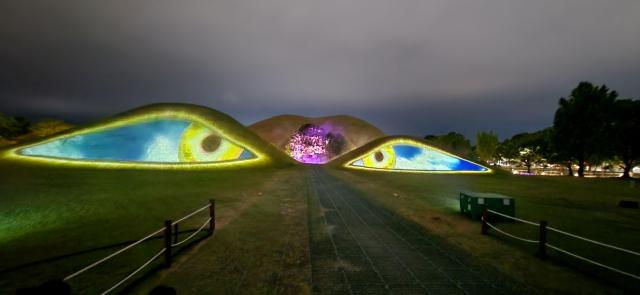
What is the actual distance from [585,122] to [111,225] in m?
59.8

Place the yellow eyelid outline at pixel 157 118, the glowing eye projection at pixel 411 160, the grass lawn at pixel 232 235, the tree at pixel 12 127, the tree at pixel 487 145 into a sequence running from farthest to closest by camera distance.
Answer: the tree at pixel 487 145
the tree at pixel 12 127
the glowing eye projection at pixel 411 160
the yellow eyelid outline at pixel 157 118
the grass lawn at pixel 232 235

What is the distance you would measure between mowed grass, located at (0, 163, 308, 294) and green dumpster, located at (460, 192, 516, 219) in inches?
307

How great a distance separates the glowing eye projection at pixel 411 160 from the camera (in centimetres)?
4572

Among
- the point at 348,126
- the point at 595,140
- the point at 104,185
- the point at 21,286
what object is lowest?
the point at 21,286

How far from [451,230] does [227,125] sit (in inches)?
1804

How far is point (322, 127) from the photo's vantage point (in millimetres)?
130250

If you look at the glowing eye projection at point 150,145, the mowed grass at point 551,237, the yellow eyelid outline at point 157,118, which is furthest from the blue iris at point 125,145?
the mowed grass at point 551,237

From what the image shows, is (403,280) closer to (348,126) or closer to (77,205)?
(77,205)

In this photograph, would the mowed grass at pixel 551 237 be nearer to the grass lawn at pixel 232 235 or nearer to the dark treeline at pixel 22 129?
the grass lawn at pixel 232 235

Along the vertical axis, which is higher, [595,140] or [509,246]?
[595,140]

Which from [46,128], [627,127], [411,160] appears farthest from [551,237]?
[46,128]

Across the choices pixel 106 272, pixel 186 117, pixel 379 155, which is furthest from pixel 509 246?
pixel 186 117

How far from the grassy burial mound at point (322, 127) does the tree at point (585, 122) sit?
74727mm

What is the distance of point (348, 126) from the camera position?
444 feet
